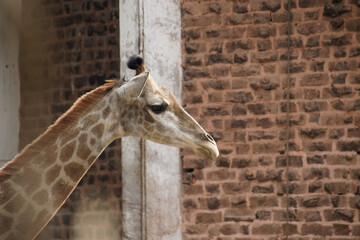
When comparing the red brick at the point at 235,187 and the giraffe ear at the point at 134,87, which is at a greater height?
the giraffe ear at the point at 134,87

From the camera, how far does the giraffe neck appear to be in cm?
429

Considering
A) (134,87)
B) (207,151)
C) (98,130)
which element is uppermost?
(134,87)

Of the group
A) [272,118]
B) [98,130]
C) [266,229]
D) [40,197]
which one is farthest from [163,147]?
[40,197]

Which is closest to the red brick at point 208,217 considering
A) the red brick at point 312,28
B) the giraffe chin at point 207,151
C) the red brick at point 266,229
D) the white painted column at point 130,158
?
the red brick at point 266,229

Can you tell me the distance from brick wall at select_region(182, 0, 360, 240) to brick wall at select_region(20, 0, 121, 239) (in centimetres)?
143

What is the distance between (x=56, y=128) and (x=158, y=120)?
2.43 feet

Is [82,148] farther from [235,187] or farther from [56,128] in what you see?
[235,187]

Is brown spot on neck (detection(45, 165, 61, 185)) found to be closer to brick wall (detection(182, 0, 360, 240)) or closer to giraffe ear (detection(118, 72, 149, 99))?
giraffe ear (detection(118, 72, 149, 99))

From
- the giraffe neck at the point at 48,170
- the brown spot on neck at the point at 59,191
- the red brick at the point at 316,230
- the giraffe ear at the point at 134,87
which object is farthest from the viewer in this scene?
the red brick at the point at 316,230

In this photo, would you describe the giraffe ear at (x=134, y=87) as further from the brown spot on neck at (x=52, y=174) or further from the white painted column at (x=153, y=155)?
the white painted column at (x=153, y=155)

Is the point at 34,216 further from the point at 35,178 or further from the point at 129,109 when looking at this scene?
the point at 129,109

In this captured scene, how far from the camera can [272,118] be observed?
7133 millimetres

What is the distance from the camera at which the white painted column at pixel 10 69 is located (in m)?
8.59

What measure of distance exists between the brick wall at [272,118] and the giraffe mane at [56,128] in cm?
267
